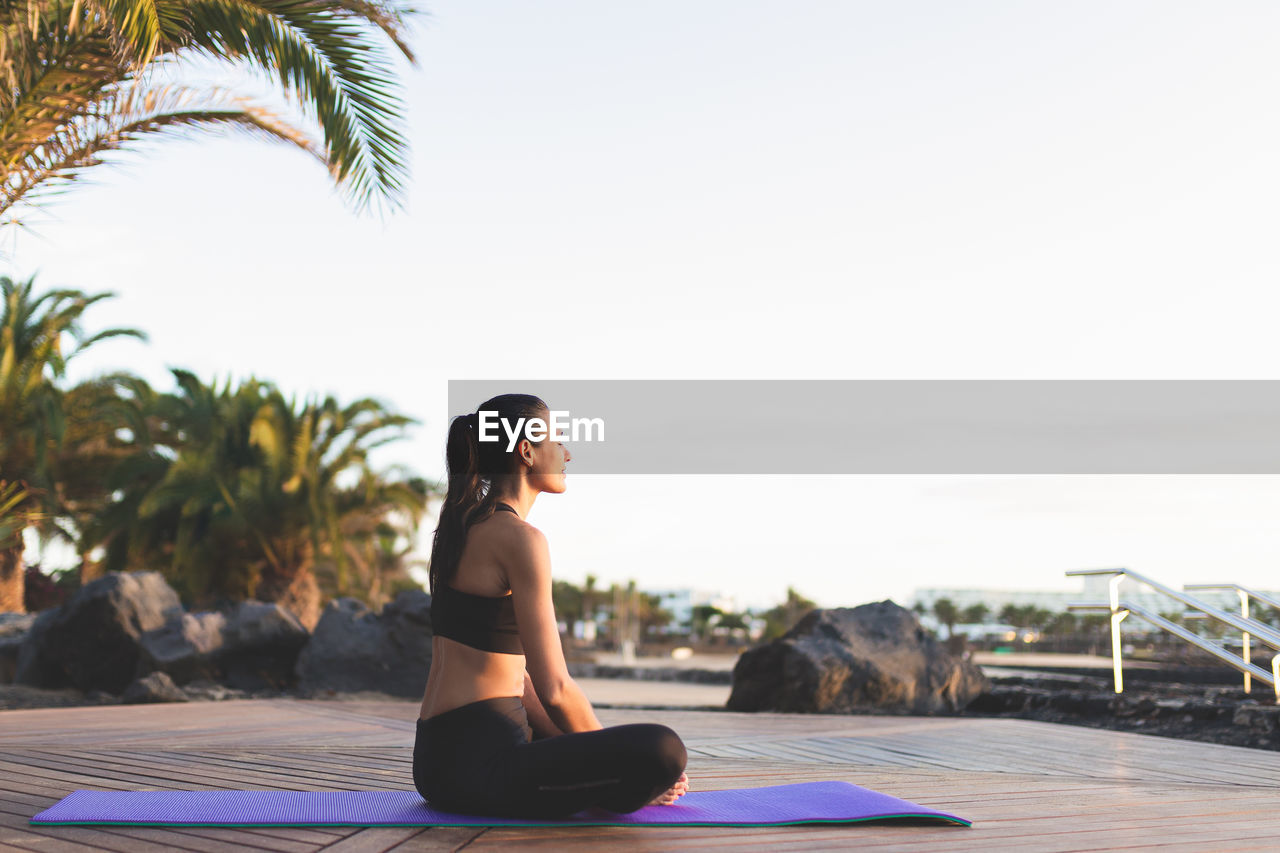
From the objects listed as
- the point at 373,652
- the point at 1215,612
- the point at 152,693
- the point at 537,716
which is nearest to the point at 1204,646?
the point at 1215,612

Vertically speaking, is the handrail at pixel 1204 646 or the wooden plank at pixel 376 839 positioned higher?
the handrail at pixel 1204 646

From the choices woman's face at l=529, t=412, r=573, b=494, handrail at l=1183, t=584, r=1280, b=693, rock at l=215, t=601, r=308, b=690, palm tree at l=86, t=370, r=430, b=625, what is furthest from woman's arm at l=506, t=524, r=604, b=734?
palm tree at l=86, t=370, r=430, b=625

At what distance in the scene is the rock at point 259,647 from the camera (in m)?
11.8

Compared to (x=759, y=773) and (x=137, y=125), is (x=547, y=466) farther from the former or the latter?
(x=137, y=125)

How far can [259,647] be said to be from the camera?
39.4 ft

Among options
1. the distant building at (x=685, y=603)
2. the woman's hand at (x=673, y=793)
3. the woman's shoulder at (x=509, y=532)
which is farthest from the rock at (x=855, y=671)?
the distant building at (x=685, y=603)

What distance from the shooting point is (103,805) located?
3256 mm

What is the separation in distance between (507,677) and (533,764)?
25 cm

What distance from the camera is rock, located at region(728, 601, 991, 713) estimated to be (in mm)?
9805

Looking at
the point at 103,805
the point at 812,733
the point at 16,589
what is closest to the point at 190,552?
the point at 16,589

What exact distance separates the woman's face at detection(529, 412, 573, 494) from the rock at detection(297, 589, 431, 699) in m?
8.41

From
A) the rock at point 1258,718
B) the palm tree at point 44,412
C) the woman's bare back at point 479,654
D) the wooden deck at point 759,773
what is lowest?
the wooden deck at point 759,773

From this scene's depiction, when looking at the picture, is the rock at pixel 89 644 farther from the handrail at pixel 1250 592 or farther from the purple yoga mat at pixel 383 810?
the handrail at pixel 1250 592

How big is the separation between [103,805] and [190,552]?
637 inches
